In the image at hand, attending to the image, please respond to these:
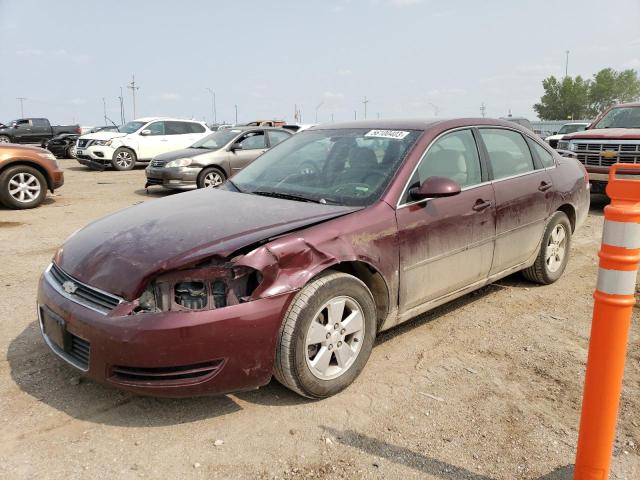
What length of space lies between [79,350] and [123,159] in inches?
603

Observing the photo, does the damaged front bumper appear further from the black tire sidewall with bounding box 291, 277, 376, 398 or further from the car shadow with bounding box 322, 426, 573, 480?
the car shadow with bounding box 322, 426, 573, 480

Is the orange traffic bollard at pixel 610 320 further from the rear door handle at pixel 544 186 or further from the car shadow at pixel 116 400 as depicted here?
the rear door handle at pixel 544 186

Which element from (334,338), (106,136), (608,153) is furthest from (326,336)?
(106,136)

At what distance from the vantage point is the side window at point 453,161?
3.70 m

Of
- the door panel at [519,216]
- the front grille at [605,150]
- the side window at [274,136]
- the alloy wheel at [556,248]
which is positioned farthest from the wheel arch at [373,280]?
the side window at [274,136]

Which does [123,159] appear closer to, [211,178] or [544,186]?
[211,178]

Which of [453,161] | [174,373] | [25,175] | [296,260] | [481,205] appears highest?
[453,161]

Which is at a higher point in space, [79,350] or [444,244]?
[444,244]

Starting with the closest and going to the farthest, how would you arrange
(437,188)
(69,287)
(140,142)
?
(69,287) < (437,188) < (140,142)

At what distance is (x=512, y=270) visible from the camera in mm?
4590

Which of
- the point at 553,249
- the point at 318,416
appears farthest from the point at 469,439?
the point at 553,249

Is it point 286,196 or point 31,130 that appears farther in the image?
point 31,130

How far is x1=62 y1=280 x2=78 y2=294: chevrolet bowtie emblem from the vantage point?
9.72 ft

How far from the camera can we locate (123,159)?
1697 centimetres
